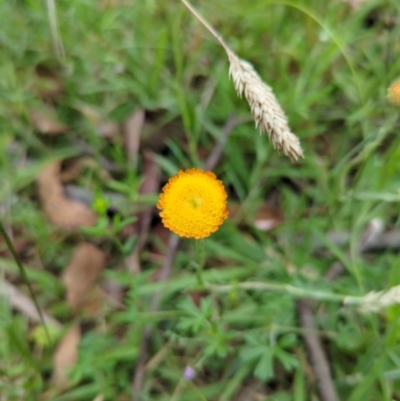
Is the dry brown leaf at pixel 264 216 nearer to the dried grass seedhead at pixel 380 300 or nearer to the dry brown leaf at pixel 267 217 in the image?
the dry brown leaf at pixel 267 217

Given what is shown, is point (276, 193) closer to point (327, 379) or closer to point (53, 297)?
point (327, 379)

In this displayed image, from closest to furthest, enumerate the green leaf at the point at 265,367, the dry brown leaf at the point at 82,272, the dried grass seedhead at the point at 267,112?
the dried grass seedhead at the point at 267,112 → the green leaf at the point at 265,367 → the dry brown leaf at the point at 82,272

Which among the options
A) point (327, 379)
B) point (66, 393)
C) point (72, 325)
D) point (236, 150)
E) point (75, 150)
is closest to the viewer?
point (327, 379)

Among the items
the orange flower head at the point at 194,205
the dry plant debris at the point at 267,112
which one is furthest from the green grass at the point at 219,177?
the dry plant debris at the point at 267,112

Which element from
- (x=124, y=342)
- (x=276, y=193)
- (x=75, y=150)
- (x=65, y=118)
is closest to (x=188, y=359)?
(x=124, y=342)

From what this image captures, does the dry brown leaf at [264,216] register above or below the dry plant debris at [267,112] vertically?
above

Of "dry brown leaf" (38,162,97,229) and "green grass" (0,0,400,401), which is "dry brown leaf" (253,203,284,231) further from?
"dry brown leaf" (38,162,97,229)

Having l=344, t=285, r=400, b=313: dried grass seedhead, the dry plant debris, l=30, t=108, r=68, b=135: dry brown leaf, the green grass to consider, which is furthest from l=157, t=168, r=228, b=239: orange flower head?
l=30, t=108, r=68, b=135: dry brown leaf
